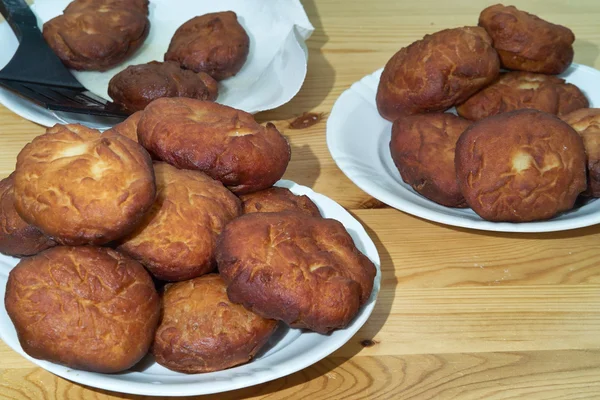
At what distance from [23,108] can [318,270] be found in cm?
123

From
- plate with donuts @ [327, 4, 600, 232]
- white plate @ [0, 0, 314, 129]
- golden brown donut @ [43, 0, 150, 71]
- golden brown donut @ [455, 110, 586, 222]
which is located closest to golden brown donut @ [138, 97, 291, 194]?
plate with donuts @ [327, 4, 600, 232]

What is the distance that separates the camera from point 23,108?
6.64 ft

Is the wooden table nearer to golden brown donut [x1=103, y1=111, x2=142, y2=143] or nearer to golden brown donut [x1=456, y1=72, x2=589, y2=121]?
golden brown donut [x1=456, y1=72, x2=589, y2=121]

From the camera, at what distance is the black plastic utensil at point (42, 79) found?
6.49 feet

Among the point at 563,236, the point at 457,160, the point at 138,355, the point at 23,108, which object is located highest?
the point at 23,108

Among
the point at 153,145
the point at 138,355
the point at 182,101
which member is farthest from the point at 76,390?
the point at 182,101

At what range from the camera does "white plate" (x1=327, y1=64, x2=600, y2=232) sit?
1.63 meters

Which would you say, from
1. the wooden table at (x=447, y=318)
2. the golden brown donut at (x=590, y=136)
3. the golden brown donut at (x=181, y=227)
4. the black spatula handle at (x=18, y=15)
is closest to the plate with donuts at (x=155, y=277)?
the golden brown donut at (x=181, y=227)

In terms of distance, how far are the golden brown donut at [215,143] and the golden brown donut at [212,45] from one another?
0.78 meters

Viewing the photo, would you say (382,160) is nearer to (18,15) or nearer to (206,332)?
(206,332)

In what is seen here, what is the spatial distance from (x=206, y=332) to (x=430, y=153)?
32.9 inches

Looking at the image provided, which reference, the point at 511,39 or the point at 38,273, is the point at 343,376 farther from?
the point at 511,39

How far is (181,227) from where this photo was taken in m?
1.31

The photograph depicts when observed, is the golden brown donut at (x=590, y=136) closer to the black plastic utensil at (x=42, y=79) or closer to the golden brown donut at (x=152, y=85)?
the golden brown donut at (x=152, y=85)
